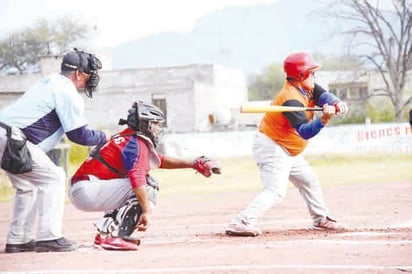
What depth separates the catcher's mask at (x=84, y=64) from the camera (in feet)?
19.2

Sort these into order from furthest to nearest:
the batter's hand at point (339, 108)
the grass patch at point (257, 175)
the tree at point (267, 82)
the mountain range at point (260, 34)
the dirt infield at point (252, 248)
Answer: the tree at point (267, 82) < the grass patch at point (257, 175) < the mountain range at point (260, 34) < the batter's hand at point (339, 108) < the dirt infield at point (252, 248)

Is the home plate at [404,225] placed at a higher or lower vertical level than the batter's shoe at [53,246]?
lower

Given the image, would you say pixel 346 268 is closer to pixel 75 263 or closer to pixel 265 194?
pixel 75 263

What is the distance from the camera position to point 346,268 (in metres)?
4.66

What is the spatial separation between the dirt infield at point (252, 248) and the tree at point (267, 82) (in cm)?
1721

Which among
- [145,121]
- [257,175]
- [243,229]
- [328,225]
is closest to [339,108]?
[328,225]

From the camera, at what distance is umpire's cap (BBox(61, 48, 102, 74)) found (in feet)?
19.2

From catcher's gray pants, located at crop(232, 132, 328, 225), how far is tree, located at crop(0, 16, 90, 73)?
232cm

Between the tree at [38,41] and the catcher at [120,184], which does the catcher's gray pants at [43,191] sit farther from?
the tree at [38,41]

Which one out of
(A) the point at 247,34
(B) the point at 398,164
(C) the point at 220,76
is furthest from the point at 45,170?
(C) the point at 220,76

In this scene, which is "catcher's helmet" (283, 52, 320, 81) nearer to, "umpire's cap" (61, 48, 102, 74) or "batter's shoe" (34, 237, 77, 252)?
"umpire's cap" (61, 48, 102, 74)

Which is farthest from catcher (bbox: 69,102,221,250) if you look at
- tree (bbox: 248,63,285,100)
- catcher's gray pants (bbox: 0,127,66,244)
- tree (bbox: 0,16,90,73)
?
tree (bbox: 248,63,285,100)

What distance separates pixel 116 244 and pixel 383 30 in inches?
318

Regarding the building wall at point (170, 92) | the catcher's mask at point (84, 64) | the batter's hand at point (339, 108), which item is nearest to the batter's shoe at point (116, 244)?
the catcher's mask at point (84, 64)
